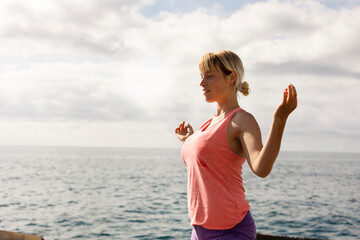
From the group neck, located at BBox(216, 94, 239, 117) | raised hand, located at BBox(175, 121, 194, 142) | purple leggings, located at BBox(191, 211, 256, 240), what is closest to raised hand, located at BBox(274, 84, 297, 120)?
neck, located at BBox(216, 94, 239, 117)

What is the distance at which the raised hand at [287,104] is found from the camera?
6.57ft

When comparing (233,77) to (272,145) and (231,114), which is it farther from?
(272,145)

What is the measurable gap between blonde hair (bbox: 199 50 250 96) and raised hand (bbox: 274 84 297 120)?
1.86 ft

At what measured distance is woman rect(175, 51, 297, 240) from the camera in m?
2.37

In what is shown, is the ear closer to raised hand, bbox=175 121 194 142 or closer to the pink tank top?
the pink tank top

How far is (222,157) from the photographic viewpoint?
2.38 metres

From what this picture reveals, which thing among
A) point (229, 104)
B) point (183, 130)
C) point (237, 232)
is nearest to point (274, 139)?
point (229, 104)

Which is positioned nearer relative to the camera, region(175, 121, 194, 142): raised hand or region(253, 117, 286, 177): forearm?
region(253, 117, 286, 177): forearm

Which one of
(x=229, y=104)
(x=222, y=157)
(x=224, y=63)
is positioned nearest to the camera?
(x=222, y=157)

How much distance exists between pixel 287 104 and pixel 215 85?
2.14 ft

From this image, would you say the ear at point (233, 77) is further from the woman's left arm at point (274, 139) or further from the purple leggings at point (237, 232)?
the purple leggings at point (237, 232)

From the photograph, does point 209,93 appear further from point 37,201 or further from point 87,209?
point 37,201

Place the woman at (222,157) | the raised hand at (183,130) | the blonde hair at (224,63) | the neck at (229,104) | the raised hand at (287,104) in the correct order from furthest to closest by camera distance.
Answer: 1. the raised hand at (183,130)
2. the neck at (229,104)
3. the blonde hair at (224,63)
4. the woman at (222,157)
5. the raised hand at (287,104)

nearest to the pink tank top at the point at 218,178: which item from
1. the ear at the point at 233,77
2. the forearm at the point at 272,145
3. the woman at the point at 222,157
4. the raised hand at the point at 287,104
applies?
the woman at the point at 222,157
